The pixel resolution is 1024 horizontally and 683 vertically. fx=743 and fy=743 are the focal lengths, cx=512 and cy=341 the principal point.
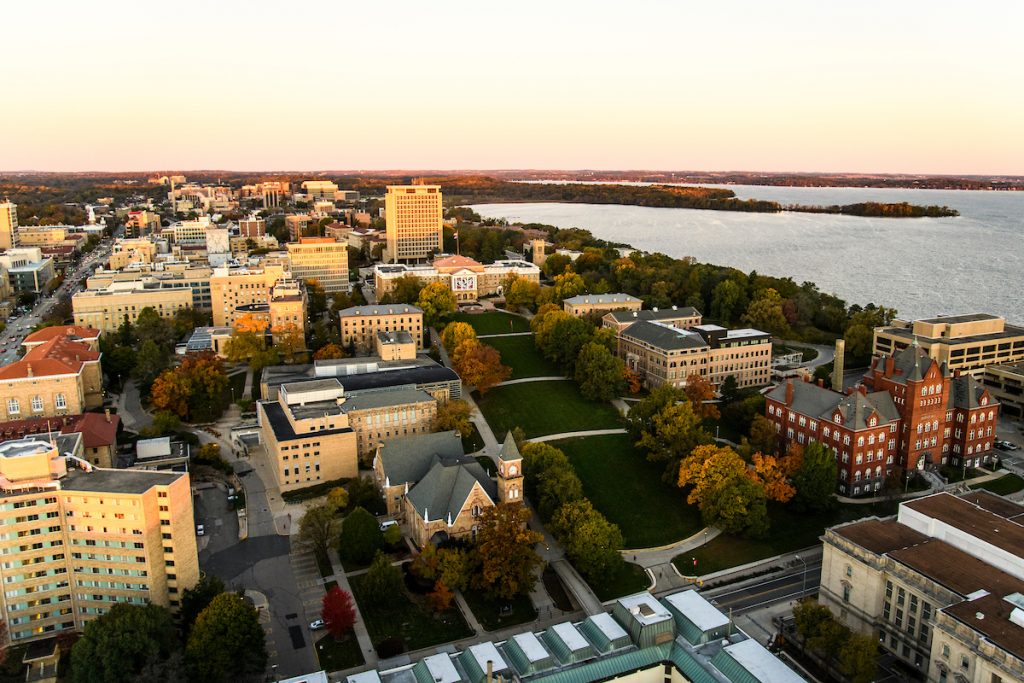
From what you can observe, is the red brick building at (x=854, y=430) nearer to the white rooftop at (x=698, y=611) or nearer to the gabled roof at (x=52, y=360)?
the white rooftop at (x=698, y=611)

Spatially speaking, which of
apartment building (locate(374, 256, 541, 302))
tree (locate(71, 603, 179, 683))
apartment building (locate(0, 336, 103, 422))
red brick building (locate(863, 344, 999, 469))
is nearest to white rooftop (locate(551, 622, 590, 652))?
tree (locate(71, 603, 179, 683))

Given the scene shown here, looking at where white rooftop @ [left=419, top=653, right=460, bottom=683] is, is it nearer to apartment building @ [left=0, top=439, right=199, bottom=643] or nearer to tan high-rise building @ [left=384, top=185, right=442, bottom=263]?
apartment building @ [left=0, top=439, right=199, bottom=643]

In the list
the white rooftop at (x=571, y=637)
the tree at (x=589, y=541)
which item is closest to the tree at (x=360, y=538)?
→ the tree at (x=589, y=541)

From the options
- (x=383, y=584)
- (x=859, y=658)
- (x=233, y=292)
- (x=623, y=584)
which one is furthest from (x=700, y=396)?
(x=233, y=292)

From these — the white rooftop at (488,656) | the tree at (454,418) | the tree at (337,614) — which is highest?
the tree at (454,418)

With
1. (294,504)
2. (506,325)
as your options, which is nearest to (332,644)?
Answer: (294,504)

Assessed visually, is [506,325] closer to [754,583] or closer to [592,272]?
[592,272]

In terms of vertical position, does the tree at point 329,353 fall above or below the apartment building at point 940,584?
above
